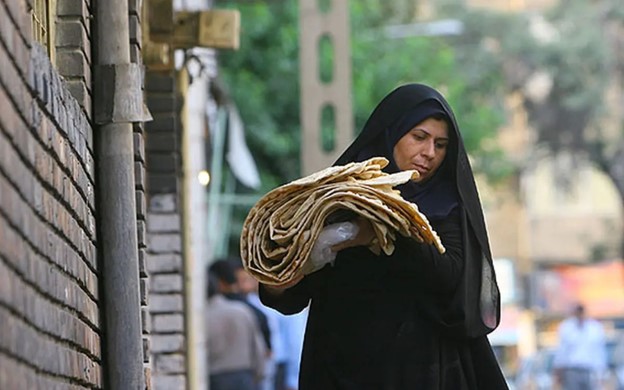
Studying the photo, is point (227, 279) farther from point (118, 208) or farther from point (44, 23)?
point (44, 23)

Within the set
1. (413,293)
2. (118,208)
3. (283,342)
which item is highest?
(283,342)

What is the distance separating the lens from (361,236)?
17.6 feet

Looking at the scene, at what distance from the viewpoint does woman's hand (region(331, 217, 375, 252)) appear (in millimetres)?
5336

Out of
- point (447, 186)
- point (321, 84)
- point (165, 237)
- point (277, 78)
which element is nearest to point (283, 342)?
point (321, 84)

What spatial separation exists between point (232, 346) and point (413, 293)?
8.22 meters

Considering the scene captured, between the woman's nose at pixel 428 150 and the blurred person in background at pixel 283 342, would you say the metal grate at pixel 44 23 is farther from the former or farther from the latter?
the blurred person in background at pixel 283 342

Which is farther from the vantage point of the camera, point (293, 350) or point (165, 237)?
point (293, 350)

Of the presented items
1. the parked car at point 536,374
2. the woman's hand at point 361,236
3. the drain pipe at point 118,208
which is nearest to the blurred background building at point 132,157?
the drain pipe at point 118,208

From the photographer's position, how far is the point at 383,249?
211 inches

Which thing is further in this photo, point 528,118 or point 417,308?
point 528,118

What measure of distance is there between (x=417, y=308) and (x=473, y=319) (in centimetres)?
18

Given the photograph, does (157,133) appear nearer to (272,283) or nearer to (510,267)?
(272,283)

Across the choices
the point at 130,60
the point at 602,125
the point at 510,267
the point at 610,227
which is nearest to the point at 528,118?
the point at 602,125

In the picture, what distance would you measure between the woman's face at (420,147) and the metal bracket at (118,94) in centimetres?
83
